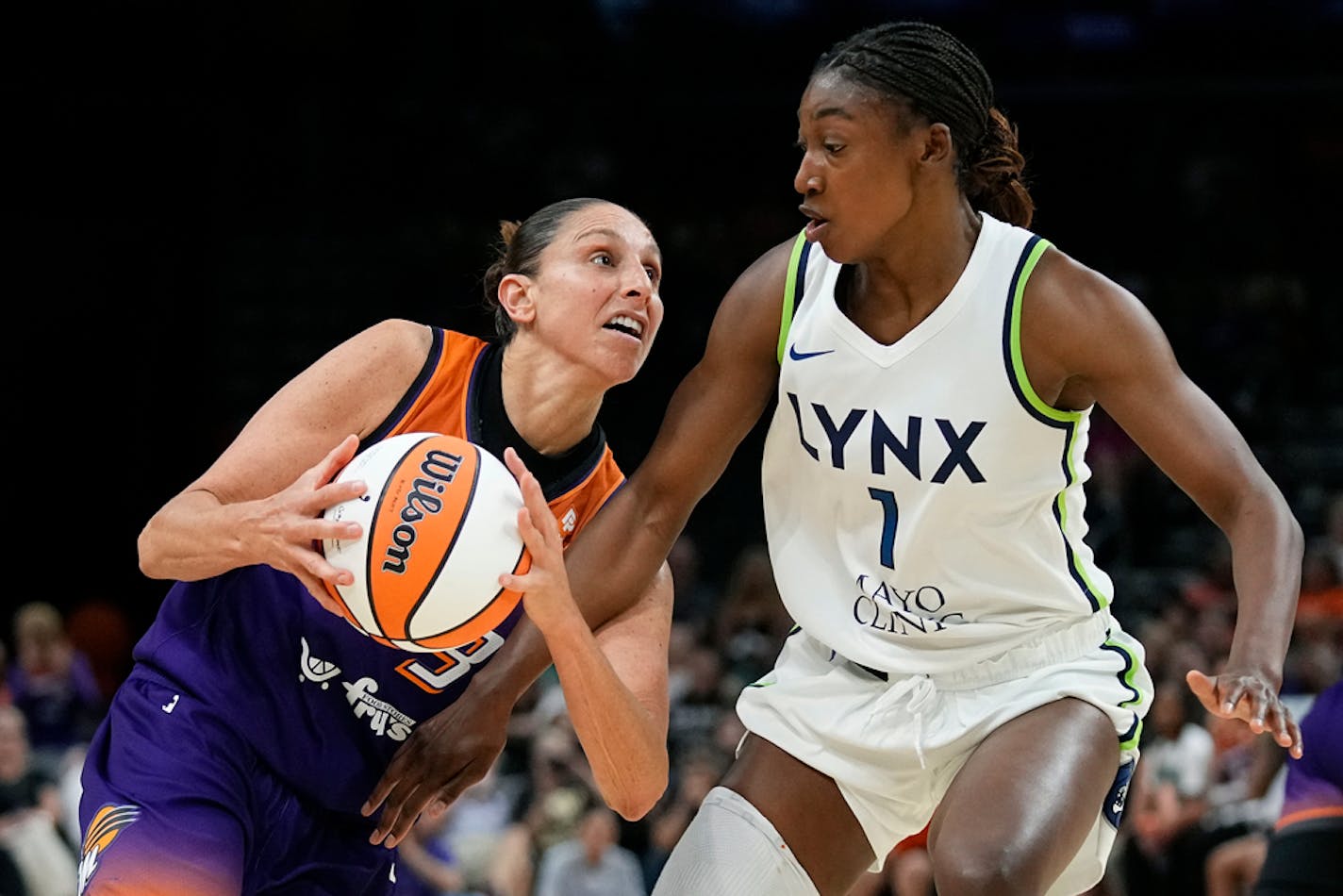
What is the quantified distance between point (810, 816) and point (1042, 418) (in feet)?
3.15

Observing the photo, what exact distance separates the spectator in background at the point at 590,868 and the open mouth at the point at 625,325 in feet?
17.2

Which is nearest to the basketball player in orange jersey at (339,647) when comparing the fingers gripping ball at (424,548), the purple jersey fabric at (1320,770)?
the fingers gripping ball at (424,548)

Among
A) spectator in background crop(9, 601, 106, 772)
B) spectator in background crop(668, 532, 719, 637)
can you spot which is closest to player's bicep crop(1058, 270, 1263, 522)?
spectator in background crop(668, 532, 719, 637)

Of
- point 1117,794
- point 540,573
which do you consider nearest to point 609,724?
point 540,573

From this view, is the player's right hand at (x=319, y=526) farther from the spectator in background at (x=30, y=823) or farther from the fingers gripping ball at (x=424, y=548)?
the spectator in background at (x=30, y=823)

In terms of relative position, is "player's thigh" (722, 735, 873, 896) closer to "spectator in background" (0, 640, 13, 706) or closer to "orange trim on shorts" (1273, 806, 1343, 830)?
"orange trim on shorts" (1273, 806, 1343, 830)

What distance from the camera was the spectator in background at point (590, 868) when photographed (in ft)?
28.4

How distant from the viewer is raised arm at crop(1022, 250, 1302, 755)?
11.1 feet

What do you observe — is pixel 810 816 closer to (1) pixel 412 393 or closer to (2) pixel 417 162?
(1) pixel 412 393

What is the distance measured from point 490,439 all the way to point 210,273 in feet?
37.1

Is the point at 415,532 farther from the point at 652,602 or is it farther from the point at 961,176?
the point at 961,176

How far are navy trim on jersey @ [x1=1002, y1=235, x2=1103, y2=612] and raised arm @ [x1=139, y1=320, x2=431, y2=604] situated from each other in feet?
4.25

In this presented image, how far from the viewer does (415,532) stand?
3.37m

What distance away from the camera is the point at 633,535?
12.6 feet
